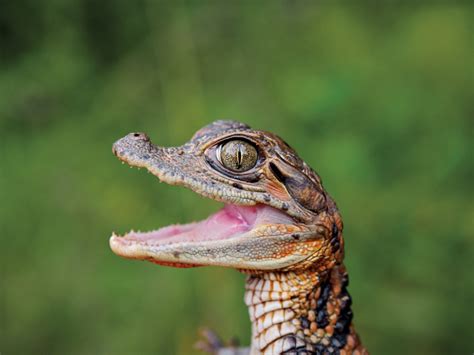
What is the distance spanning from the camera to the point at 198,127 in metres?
2.92

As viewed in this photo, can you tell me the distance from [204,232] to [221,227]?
0.14ft

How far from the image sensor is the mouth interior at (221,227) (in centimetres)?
142

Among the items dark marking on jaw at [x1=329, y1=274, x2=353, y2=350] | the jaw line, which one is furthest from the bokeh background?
the jaw line

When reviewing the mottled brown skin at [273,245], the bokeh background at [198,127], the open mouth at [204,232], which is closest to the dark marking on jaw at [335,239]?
the mottled brown skin at [273,245]

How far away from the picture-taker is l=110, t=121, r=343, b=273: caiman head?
139 cm

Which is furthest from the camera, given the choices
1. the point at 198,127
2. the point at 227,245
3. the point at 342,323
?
the point at 198,127

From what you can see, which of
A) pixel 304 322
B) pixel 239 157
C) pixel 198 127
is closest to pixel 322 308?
pixel 304 322

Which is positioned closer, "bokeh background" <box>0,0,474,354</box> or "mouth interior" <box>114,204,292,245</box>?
"mouth interior" <box>114,204,292,245</box>

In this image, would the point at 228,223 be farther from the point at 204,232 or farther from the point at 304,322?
the point at 304,322

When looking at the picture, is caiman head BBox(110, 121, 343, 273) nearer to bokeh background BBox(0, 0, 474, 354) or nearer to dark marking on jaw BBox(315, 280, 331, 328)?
dark marking on jaw BBox(315, 280, 331, 328)

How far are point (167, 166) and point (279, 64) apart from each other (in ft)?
7.32

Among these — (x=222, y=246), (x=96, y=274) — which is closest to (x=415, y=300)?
(x=96, y=274)

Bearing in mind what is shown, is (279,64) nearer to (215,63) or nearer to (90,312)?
(215,63)

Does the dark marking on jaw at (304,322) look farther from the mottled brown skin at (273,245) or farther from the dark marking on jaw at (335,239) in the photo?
the dark marking on jaw at (335,239)
